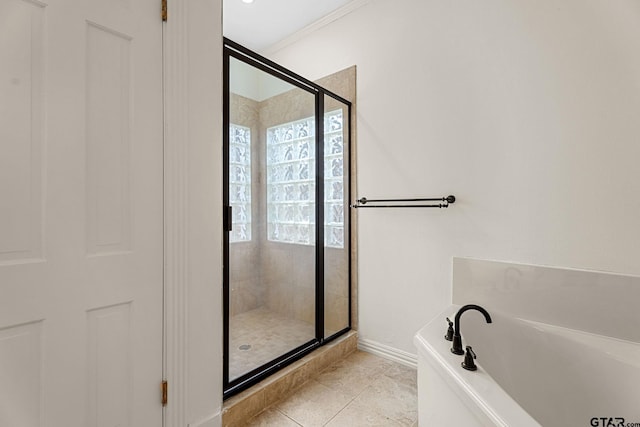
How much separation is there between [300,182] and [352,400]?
142 centimetres

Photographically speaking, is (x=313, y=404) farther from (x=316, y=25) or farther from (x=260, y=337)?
(x=316, y=25)

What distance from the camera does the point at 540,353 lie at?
1.37 metres

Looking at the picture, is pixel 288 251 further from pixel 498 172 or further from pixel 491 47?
pixel 491 47

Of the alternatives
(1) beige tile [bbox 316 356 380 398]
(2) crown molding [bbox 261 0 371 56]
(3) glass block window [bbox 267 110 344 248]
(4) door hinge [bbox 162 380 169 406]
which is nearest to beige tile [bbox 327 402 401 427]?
(1) beige tile [bbox 316 356 380 398]

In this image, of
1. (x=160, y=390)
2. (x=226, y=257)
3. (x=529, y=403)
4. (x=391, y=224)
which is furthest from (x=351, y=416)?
(x=391, y=224)

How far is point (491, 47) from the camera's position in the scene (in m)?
1.69

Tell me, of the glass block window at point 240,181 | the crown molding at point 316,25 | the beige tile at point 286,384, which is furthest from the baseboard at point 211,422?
the crown molding at point 316,25

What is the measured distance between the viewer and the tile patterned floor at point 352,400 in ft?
4.89

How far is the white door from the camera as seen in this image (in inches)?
35.5

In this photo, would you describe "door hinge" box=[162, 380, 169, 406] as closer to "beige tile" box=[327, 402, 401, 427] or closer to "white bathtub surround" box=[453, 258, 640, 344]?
"beige tile" box=[327, 402, 401, 427]

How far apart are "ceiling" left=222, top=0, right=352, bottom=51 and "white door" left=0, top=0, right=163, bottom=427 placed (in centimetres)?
141

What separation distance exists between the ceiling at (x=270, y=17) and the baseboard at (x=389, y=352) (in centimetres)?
272

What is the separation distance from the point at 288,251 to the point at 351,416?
3.45 feet

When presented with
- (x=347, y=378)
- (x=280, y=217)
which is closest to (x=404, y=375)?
(x=347, y=378)
